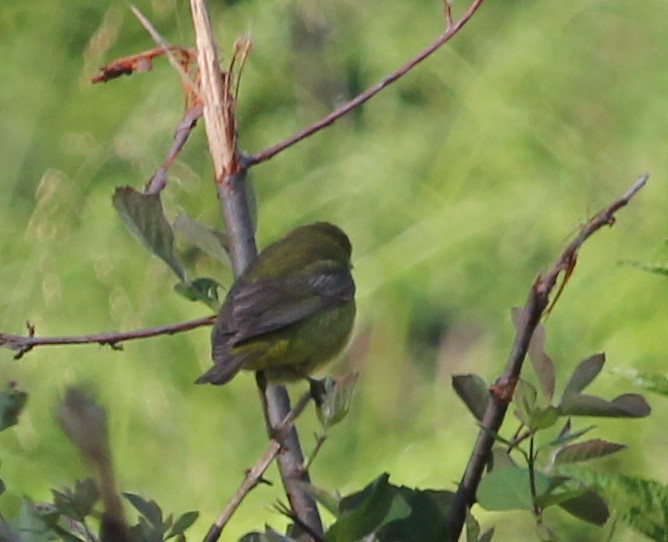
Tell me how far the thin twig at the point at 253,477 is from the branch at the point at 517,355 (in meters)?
0.12

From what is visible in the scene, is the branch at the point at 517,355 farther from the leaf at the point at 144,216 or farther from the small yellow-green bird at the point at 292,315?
the small yellow-green bird at the point at 292,315

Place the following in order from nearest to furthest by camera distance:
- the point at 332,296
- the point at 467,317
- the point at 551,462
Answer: the point at 551,462, the point at 332,296, the point at 467,317

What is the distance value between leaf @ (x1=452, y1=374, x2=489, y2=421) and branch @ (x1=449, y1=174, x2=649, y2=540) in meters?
0.06

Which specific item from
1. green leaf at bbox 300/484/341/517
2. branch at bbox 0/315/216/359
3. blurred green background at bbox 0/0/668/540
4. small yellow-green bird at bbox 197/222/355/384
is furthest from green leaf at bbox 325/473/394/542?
blurred green background at bbox 0/0/668/540

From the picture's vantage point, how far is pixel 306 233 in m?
1.84

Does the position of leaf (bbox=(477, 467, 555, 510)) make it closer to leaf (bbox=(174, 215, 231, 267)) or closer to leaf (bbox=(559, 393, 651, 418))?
leaf (bbox=(559, 393, 651, 418))

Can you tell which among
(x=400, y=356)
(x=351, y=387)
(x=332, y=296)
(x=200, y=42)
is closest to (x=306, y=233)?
(x=332, y=296)

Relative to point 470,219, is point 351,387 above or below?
below

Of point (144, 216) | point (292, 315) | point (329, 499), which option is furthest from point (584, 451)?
point (292, 315)

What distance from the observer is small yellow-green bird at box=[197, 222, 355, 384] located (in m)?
1.47

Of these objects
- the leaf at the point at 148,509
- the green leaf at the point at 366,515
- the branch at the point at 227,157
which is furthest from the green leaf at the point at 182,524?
the branch at the point at 227,157

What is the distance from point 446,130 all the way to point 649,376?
356 centimetres

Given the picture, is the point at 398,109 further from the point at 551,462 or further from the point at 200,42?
the point at 551,462

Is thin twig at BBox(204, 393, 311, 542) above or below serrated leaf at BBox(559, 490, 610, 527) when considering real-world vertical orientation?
above
